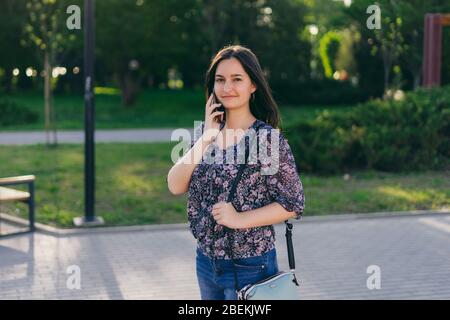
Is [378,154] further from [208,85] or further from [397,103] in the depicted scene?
[208,85]

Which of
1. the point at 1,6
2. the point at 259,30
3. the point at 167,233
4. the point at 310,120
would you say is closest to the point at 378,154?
the point at 310,120

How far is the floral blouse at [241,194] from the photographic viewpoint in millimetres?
3225

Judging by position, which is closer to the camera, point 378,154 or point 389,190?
point 389,190

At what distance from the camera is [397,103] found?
13930mm

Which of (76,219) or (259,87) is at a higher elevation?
(259,87)

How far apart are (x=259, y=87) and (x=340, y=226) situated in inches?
233

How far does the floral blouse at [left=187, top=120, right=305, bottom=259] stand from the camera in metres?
3.22

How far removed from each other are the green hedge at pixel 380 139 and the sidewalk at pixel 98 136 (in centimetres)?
666

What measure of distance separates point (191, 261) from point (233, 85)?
13.9 feet

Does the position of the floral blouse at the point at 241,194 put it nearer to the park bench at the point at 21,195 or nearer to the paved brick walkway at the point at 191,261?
the paved brick walkway at the point at 191,261

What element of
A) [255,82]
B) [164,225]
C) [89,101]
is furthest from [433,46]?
[255,82]

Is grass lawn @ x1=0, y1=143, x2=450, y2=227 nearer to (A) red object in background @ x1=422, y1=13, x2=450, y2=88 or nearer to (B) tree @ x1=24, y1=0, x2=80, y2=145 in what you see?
(B) tree @ x1=24, y1=0, x2=80, y2=145
